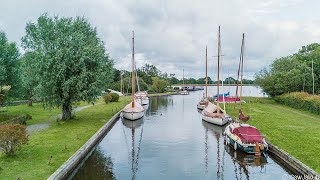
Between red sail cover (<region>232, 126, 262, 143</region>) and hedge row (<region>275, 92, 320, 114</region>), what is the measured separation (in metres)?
26.9

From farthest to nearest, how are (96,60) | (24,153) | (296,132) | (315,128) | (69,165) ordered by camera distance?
(96,60) < (315,128) < (296,132) < (24,153) < (69,165)

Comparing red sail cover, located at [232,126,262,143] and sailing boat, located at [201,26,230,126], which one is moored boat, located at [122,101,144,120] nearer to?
sailing boat, located at [201,26,230,126]

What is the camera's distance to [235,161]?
26.9 metres

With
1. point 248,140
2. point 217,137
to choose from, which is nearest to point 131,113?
point 217,137

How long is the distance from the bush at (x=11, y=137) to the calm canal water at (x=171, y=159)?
4769 millimetres

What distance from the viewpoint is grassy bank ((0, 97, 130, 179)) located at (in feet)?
64.1

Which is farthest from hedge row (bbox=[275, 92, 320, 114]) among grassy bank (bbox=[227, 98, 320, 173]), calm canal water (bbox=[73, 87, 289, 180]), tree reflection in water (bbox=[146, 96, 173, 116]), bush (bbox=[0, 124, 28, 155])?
bush (bbox=[0, 124, 28, 155])

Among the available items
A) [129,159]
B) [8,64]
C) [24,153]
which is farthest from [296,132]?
[8,64]

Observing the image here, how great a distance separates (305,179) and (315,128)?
18.7 meters

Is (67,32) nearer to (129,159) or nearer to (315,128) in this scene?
(129,159)

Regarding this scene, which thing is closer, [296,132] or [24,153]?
[24,153]

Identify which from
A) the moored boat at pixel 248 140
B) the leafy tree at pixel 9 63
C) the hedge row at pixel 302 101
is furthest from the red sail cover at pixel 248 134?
the leafy tree at pixel 9 63

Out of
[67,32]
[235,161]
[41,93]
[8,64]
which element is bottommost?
[235,161]

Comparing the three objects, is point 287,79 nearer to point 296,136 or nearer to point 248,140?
point 296,136
